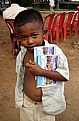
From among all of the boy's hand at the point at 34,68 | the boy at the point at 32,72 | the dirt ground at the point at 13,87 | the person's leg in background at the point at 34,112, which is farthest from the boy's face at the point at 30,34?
the dirt ground at the point at 13,87

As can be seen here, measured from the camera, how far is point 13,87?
4.58m

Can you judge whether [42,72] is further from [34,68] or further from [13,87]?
[13,87]

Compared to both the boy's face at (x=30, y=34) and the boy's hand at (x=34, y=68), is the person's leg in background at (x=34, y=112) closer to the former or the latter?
the boy's hand at (x=34, y=68)

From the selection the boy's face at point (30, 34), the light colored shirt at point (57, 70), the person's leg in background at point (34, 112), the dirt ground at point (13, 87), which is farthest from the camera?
the dirt ground at point (13, 87)

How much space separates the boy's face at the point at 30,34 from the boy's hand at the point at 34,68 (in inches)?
4.7

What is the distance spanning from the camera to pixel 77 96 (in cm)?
416

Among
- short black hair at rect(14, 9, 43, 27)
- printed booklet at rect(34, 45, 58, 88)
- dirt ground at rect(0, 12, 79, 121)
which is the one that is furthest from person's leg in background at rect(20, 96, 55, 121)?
dirt ground at rect(0, 12, 79, 121)

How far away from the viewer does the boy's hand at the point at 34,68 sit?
6.56 feet

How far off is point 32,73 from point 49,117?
0.43m

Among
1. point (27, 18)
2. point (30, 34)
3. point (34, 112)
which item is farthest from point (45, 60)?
point (34, 112)

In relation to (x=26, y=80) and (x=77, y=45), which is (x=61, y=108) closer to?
(x=26, y=80)

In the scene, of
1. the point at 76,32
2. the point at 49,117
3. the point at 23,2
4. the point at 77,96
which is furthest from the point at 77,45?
the point at 23,2

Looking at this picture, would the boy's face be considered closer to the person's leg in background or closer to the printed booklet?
the printed booklet

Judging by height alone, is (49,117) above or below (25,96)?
below
